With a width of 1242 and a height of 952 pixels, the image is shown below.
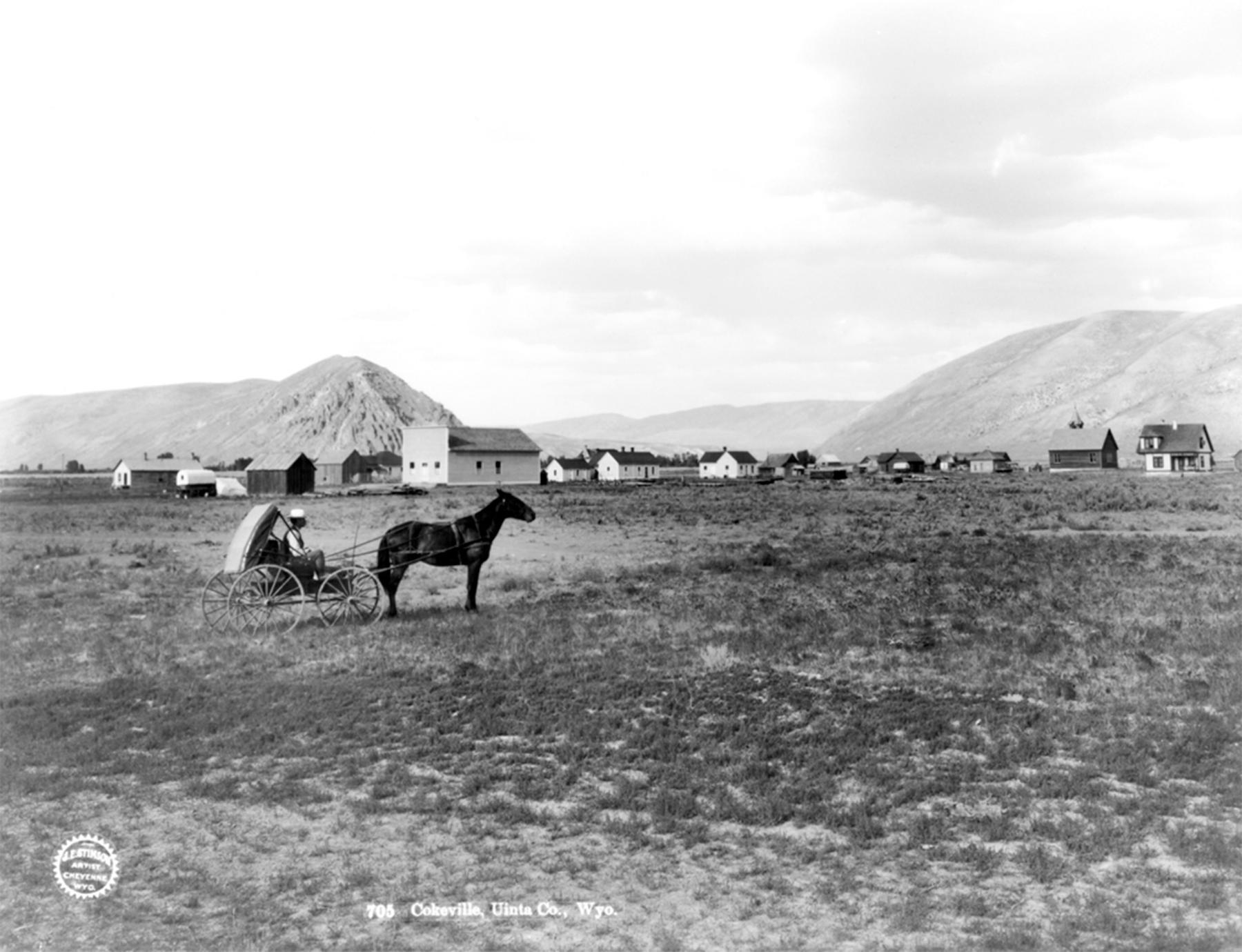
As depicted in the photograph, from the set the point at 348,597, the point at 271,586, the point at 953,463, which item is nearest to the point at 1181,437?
the point at 953,463

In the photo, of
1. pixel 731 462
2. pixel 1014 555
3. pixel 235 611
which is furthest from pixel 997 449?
pixel 235 611

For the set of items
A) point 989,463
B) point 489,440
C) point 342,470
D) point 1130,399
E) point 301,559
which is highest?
point 1130,399

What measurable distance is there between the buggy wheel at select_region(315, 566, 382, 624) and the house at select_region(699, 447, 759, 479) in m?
111

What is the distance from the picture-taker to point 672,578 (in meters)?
19.6

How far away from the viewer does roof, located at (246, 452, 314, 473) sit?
49.7 metres

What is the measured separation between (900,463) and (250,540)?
398ft

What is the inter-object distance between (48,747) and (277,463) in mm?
44487

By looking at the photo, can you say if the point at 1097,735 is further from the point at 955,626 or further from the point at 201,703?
the point at 201,703

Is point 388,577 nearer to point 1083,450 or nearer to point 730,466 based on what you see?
point 1083,450

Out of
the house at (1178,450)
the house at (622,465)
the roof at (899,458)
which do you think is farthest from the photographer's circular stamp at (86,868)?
the roof at (899,458)

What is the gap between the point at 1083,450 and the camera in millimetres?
101875

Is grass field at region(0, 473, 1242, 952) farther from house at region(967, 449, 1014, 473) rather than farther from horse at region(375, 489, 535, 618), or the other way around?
house at region(967, 449, 1014, 473)

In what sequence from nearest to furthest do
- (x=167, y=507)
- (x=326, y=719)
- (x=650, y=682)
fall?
(x=326, y=719) < (x=650, y=682) < (x=167, y=507)

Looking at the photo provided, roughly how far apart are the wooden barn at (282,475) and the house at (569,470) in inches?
2251
